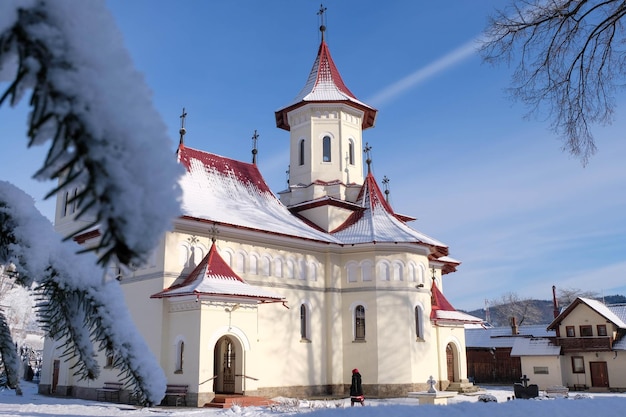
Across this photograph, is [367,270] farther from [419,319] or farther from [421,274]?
[419,319]

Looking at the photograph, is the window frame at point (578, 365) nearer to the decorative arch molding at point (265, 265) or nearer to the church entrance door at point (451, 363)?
the church entrance door at point (451, 363)

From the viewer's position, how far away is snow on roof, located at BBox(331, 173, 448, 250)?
2183 cm

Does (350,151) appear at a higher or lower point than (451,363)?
higher

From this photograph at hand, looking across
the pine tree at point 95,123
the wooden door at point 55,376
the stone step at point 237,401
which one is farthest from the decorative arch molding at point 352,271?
the pine tree at point 95,123

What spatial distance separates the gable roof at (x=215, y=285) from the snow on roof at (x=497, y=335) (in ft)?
69.8

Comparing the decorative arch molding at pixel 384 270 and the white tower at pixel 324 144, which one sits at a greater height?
the white tower at pixel 324 144

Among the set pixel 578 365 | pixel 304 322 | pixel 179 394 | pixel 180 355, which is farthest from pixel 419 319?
pixel 578 365

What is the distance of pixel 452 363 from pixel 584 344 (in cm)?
857

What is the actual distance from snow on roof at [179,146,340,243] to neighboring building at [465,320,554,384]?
17.2 m

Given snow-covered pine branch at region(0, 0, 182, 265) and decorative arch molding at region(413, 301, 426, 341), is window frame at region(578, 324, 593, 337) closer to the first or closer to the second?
decorative arch molding at region(413, 301, 426, 341)

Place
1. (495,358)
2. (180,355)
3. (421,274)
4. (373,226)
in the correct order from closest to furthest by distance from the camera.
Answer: (180,355) < (421,274) < (373,226) < (495,358)

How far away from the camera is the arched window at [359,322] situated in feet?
70.1

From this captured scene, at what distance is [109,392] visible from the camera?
1755 centimetres

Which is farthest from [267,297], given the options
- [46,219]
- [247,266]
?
[46,219]
